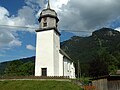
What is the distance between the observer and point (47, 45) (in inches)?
1601

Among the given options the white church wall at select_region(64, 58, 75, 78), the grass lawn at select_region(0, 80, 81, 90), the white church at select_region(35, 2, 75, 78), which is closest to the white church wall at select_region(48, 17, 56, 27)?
the white church at select_region(35, 2, 75, 78)

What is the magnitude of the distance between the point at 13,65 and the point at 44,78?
47.0 metres

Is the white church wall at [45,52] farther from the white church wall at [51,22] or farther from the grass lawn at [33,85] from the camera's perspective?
the grass lawn at [33,85]

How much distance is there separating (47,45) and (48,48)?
676 mm

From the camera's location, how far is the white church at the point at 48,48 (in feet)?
131

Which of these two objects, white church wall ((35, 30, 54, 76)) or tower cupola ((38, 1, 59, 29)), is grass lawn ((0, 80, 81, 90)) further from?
tower cupola ((38, 1, 59, 29))

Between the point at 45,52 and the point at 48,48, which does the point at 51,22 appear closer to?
the point at 48,48

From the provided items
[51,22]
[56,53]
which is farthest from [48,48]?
[51,22]

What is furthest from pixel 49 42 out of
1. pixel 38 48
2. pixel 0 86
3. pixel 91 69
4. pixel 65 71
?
pixel 91 69

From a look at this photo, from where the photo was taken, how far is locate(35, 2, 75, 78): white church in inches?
1567

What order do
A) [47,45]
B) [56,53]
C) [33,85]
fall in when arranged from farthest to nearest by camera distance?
[56,53] < [47,45] < [33,85]

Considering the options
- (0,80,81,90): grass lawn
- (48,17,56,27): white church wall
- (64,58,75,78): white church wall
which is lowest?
(0,80,81,90): grass lawn

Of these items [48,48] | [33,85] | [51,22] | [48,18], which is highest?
[48,18]

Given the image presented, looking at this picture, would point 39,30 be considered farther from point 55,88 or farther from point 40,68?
point 55,88
